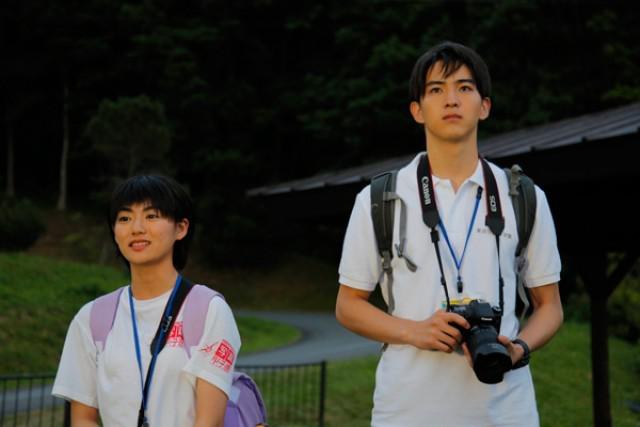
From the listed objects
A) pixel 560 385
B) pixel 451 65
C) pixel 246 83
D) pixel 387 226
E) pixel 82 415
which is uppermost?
pixel 246 83

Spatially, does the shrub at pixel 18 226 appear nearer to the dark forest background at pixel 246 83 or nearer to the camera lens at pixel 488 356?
the dark forest background at pixel 246 83

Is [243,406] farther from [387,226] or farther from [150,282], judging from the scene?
[387,226]

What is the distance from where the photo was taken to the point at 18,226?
17.7 metres

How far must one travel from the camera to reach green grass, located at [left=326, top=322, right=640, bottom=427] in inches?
417

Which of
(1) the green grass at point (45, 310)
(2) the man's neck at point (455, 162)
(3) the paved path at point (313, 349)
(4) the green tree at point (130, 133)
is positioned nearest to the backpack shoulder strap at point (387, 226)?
(2) the man's neck at point (455, 162)

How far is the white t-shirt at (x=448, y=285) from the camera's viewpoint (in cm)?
218

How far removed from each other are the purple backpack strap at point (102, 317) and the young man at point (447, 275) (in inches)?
27.3

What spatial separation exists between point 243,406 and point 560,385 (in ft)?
37.3

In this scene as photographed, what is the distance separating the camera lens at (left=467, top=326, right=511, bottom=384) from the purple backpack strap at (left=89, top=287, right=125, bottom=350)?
1.08 metres

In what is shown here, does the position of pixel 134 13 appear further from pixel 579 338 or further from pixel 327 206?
pixel 327 206

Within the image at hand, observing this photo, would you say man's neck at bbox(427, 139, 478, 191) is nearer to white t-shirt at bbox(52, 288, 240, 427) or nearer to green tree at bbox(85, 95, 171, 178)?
white t-shirt at bbox(52, 288, 240, 427)

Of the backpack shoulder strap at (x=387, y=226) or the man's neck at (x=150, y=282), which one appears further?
the man's neck at (x=150, y=282)

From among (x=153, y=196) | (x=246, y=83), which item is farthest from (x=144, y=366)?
(x=246, y=83)

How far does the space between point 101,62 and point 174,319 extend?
3311 centimetres
